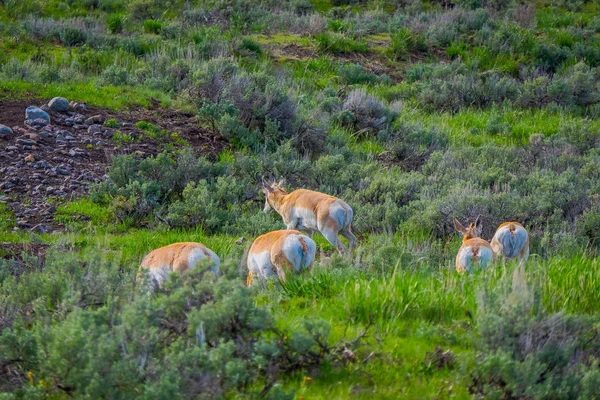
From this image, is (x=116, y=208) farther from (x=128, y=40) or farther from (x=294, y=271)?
(x=128, y=40)

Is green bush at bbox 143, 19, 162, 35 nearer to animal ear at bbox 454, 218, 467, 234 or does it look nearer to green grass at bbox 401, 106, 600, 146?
green grass at bbox 401, 106, 600, 146

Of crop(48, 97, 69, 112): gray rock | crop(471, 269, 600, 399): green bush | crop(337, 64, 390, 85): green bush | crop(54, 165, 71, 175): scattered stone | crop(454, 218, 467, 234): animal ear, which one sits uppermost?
crop(471, 269, 600, 399): green bush

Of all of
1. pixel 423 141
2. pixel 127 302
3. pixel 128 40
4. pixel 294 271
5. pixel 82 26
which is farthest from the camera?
pixel 82 26

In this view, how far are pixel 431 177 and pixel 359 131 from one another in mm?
3620

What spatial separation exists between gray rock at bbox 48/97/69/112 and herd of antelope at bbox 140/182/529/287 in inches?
187

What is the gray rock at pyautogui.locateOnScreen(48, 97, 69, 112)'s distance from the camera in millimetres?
15184

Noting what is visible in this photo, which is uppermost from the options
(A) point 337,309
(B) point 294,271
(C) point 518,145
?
(A) point 337,309

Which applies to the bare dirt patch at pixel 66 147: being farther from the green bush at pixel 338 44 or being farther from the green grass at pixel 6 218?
the green bush at pixel 338 44

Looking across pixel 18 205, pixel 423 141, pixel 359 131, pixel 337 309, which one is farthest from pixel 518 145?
pixel 337 309

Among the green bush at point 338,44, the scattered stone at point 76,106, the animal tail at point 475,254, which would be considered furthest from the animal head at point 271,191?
the green bush at point 338,44

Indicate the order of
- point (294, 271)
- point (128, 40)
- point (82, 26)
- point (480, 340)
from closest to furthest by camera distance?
point (480, 340) → point (294, 271) → point (128, 40) → point (82, 26)

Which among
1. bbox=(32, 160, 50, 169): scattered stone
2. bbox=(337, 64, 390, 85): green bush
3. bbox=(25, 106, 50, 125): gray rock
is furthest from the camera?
bbox=(337, 64, 390, 85): green bush

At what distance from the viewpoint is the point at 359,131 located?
60.3 ft

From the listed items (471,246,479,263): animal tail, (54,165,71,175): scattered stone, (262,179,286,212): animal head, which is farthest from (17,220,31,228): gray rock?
(471,246,479,263): animal tail
